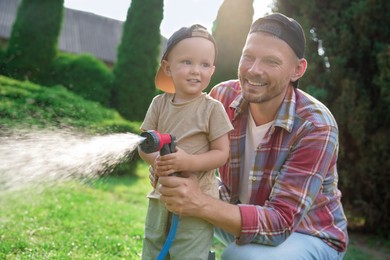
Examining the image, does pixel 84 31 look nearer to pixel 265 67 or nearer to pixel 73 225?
pixel 73 225

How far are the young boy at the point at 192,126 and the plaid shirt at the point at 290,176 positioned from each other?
339 millimetres

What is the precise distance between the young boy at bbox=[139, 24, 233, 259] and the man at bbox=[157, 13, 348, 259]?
0.11 metres

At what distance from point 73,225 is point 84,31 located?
26.8 metres

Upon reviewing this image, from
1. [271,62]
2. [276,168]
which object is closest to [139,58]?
[271,62]

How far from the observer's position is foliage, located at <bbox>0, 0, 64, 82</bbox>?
16.2 metres

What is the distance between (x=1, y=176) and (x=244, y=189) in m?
1.69

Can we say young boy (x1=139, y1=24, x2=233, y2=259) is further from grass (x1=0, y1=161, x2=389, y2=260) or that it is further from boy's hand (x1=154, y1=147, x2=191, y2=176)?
grass (x1=0, y1=161, x2=389, y2=260)

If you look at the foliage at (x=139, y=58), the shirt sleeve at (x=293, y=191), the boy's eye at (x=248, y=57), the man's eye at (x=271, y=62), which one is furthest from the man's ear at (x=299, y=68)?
the foliage at (x=139, y=58)

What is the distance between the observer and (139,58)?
52.2 feet

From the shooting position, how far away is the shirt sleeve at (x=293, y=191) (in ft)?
9.68

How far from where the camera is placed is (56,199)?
709cm

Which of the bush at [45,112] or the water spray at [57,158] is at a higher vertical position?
the water spray at [57,158]

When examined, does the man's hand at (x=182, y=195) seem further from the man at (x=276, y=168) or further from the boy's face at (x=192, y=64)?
the boy's face at (x=192, y=64)

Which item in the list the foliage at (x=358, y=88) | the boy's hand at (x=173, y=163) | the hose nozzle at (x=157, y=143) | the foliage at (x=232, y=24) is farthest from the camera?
the foliage at (x=232, y=24)
